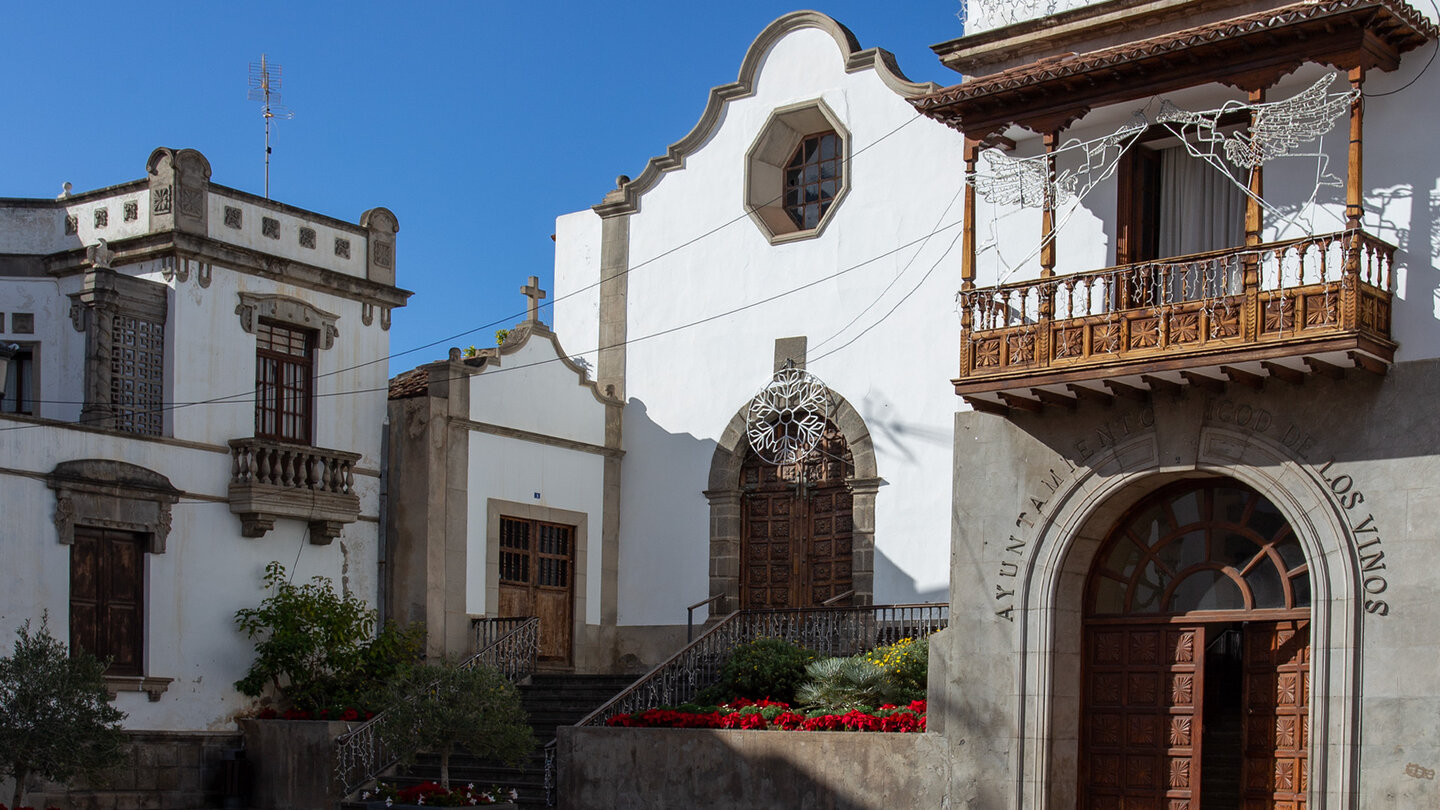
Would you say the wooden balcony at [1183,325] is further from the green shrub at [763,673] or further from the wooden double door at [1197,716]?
the green shrub at [763,673]

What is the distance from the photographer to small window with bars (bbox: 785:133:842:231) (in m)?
23.8

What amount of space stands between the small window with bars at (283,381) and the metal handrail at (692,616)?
18.0 feet

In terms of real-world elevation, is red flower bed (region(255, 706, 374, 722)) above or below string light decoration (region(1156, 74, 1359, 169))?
below

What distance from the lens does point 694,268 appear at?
2475 centimetres

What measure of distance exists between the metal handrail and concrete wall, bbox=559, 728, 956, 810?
3694 millimetres

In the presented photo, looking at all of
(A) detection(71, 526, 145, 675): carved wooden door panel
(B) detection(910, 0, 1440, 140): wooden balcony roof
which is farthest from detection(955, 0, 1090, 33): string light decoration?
(A) detection(71, 526, 145, 675): carved wooden door panel

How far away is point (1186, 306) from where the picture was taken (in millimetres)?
14961

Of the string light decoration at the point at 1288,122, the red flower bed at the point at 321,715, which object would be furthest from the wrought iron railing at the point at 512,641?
the string light decoration at the point at 1288,122

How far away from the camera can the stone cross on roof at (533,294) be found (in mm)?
24875

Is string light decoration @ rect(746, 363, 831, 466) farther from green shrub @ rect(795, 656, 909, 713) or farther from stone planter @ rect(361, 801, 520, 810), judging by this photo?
stone planter @ rect(361, 801, 520, 810)

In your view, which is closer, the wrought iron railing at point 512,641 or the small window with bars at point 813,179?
the wrought iron railing at point 512,641

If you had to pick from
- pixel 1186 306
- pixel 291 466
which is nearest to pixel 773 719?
pixel 1186 306

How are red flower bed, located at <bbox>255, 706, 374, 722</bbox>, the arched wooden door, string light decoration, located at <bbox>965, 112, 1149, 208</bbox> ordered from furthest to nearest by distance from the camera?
1. the arched wooden door
2. red flower bed, located at <bbox>255, 706, 374, 722</bbox>
3. string light decoration, located at <bbox>965, 112, 1149, 208</bbox>

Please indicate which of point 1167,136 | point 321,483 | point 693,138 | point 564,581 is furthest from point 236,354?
point 1167,136
